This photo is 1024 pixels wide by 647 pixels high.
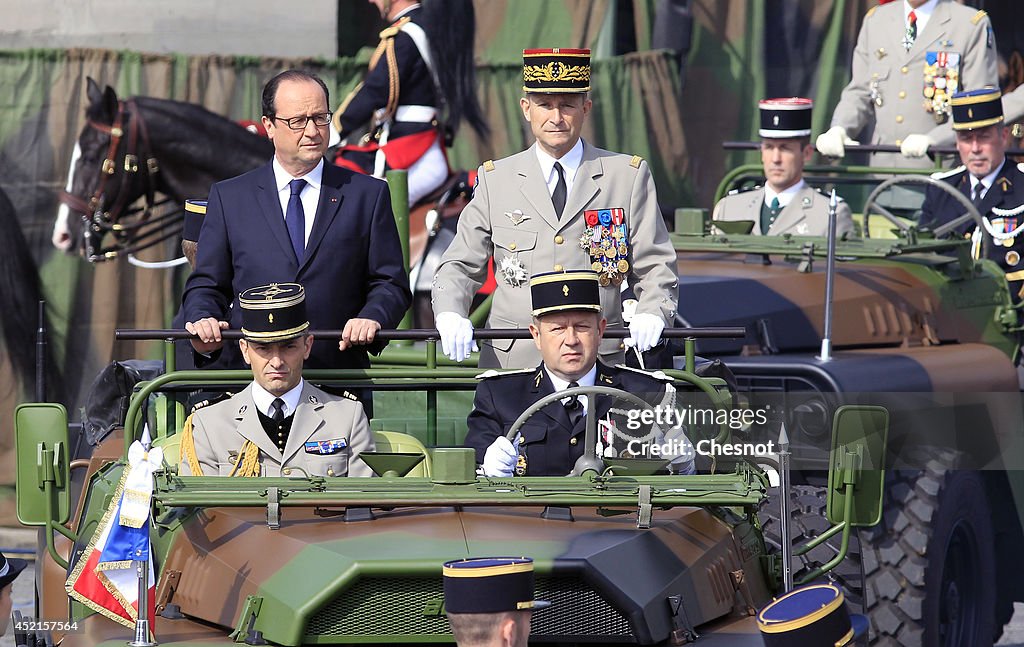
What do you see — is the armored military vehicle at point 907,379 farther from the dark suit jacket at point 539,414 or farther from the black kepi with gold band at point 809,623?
the black kepi with gold band at point 809,623

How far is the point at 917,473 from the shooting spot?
9031 mm

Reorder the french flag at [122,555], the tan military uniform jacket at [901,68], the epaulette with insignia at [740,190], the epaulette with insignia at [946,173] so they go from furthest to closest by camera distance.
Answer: the tan military uniform jacket at [901,68]
the epaulette with insignia at [740,190]
the epaulette with insignia at [946,173]
the french flag at [122,555]

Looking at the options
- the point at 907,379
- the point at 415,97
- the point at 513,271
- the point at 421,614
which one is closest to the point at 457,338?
the point at 513,271

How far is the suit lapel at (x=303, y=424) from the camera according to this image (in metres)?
6.72

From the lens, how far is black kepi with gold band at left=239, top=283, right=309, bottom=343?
6598 millimetres

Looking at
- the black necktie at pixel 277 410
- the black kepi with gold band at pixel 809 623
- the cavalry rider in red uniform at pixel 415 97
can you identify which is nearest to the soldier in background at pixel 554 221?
the black necktie at pixel 277 410

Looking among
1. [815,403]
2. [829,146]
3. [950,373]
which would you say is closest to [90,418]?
[815,403]

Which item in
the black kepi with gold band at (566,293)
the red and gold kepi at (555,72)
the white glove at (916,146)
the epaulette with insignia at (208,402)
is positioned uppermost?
the red and gold kepi at (555,72)

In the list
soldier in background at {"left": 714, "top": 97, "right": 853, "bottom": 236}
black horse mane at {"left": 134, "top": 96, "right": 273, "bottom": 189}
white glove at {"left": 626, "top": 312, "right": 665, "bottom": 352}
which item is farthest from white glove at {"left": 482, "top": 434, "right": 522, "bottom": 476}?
black horse mane at {"left": 134, "top": 96, "right": 273, "bottom": 189}

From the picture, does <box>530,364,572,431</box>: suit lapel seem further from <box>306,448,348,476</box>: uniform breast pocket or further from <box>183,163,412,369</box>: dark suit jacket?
<box>183,163,412,369</box>: dark suit jacket

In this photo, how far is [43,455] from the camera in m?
6.44

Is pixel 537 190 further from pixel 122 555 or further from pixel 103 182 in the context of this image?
pixel 103 182

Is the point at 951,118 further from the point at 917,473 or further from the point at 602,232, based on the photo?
the point at 602,232

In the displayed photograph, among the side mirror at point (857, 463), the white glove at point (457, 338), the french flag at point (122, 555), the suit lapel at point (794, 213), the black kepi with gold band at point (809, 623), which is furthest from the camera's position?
the suit lapel at point (794, 213)
